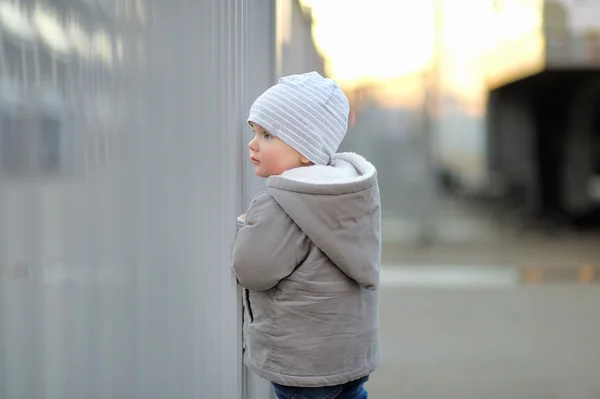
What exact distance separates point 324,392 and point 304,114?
28.7 inches

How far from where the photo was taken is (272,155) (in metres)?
1.85

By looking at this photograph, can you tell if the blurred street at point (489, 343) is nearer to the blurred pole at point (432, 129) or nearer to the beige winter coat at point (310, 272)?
the beige winter coat at point (310, 272)

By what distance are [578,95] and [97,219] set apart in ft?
43.0

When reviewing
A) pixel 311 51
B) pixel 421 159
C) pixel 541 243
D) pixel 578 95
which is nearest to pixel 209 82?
pixel 311 51

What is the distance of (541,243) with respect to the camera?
10234mm

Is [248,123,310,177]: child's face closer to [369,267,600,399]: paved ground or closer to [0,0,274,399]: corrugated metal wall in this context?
[0,0,274,399]: corrugated metal wall

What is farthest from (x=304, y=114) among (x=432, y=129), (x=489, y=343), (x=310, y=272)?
(x=432, y=129)

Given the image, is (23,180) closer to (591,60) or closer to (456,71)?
(456,71)

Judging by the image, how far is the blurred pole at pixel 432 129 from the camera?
10016 millimetres

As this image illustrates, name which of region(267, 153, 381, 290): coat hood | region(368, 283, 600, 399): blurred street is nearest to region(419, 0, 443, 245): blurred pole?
region(368, 283, 600, 399): blurred street

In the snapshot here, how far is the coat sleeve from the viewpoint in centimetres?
171

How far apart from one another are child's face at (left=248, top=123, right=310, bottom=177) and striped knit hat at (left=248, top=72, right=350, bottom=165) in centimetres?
3

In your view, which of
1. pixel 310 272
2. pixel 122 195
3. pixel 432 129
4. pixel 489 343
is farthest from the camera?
pixel 432 129

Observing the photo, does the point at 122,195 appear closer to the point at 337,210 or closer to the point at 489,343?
the point at 337,210
